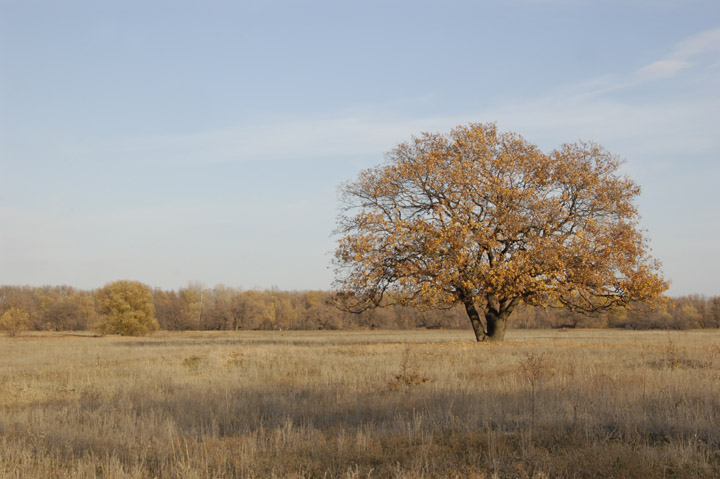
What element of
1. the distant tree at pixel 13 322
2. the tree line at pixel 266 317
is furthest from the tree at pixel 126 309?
the tree line at pixel 266 317

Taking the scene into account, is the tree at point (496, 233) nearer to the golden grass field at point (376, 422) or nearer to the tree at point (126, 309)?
the golden grass field at point (376, 422)

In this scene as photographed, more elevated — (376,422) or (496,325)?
(496,325)

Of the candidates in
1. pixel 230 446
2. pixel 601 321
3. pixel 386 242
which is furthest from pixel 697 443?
pixel 601 321

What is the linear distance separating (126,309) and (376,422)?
59.7 meters

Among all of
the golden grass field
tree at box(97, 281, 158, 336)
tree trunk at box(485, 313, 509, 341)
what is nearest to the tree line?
tree at box(97, 281, 158, 336)

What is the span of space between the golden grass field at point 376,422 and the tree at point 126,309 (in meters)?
48.5

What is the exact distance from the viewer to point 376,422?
10039mm

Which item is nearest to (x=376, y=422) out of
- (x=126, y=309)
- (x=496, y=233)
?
(x=496, y=233)

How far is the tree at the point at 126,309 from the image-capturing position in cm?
6338

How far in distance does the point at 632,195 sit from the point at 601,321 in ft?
171

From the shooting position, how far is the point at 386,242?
954 inches

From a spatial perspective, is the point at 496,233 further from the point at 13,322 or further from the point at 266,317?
the point at 266,317

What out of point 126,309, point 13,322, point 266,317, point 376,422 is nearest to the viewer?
point 376,422

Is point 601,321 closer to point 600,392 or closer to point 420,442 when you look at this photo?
point 600,392
